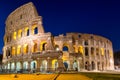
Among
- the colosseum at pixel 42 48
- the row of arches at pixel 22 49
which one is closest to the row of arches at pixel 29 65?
the colosseum at pixel 42 48

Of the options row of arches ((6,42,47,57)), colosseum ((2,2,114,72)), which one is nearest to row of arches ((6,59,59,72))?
colosseum ((2,2,114,72))

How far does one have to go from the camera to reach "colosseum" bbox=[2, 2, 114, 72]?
36.9m

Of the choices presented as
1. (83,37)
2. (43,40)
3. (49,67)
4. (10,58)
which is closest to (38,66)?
(49,67)

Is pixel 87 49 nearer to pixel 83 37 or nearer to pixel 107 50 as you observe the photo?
pixel 83 37

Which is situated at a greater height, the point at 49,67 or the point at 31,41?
the point at 31,41

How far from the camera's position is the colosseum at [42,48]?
1454 inches

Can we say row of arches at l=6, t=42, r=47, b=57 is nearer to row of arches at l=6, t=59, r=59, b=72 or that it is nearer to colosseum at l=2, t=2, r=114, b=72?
colosseum at l=2, t=2, r=114, b=72

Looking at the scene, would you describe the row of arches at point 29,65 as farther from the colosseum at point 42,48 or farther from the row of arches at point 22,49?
the row of arches at point 22,49

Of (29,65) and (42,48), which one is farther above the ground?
(42,48)

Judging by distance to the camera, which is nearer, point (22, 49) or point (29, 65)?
point (29, 65)

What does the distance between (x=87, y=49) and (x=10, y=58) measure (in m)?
19.9

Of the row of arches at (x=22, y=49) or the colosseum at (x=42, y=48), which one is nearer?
the colosseum at (x=42, y=48)

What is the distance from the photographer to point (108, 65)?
177 ft

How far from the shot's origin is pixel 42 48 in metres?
40.7
